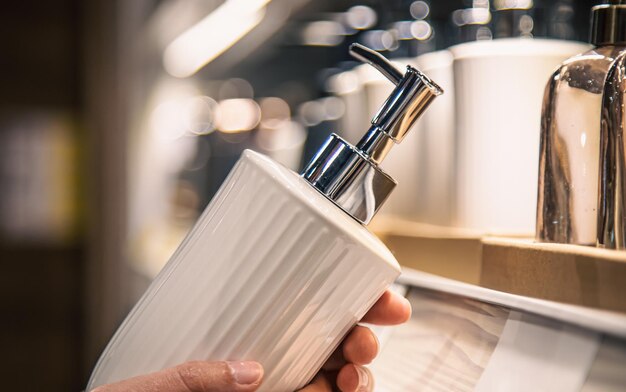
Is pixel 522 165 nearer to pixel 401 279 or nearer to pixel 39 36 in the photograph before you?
pixel 401 279

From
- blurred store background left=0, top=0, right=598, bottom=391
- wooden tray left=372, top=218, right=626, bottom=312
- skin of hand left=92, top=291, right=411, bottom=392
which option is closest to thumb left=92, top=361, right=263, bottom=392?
skin of hand left=92, top=291, right=411, bottom=392

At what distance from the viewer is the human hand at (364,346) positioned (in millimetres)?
334

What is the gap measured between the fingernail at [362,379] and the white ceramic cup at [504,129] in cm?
10

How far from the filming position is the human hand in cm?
33

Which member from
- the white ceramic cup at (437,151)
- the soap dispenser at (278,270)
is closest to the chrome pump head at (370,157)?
the soap dispenser at (278,270)

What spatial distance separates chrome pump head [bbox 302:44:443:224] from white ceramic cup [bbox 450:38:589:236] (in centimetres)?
10

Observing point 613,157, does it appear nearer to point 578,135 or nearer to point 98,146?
point 578,135

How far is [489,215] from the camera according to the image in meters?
0.39

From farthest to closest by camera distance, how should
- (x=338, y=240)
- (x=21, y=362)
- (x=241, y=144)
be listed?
1. (x=21, y=362)
2. (x=241, y=144)
3. (x=338, y=240)

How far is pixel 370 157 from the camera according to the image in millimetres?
312

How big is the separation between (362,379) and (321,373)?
24 millimetres

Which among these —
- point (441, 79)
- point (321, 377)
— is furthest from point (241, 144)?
point (321, 377)

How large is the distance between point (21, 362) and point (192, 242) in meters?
1.58

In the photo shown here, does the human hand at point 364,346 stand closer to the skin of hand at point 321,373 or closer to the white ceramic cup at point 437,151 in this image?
the skin of hand at point 321,373
